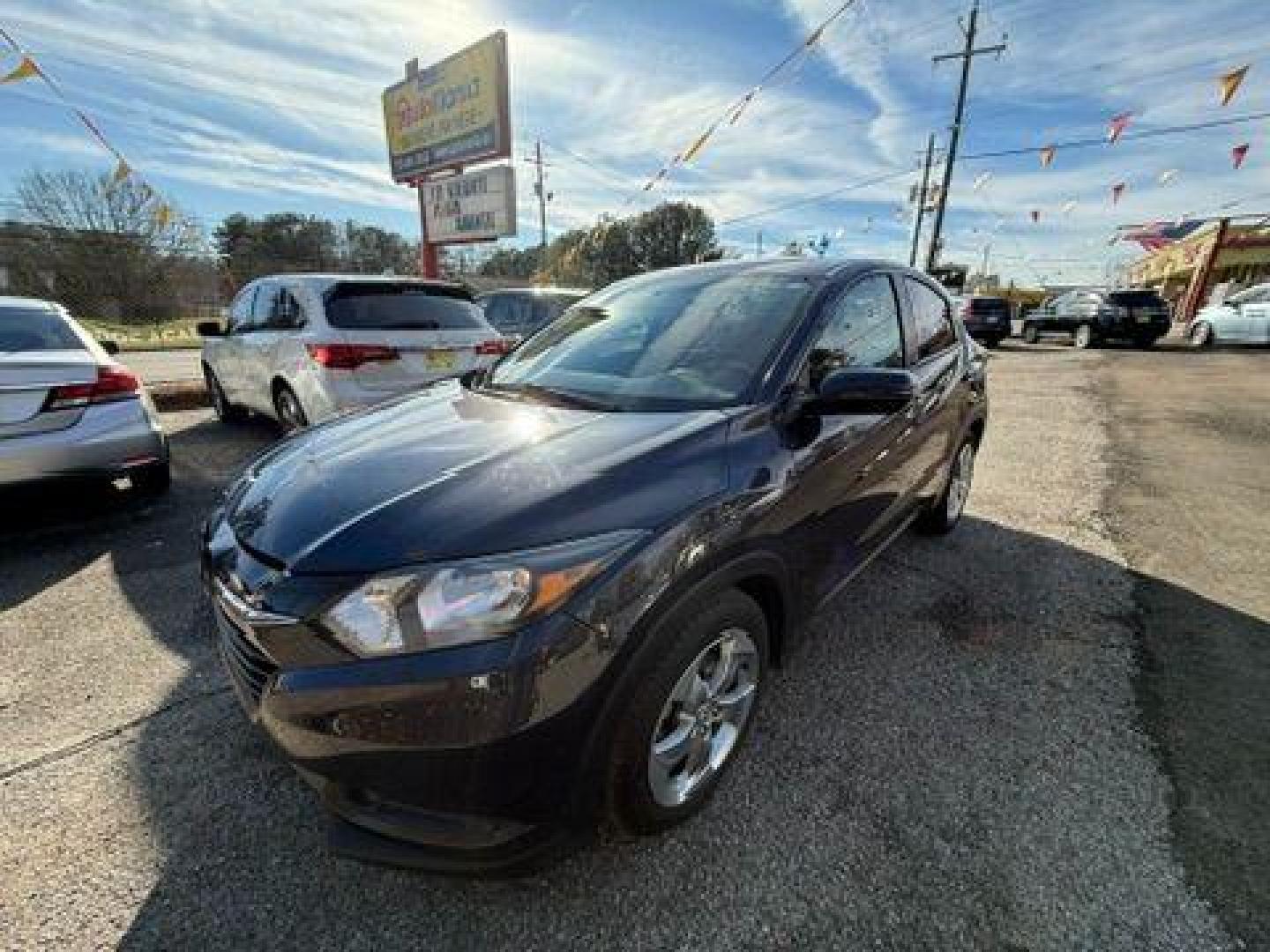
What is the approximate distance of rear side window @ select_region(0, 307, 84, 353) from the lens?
4.25m

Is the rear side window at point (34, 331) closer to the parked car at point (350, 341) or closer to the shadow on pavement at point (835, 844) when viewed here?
the parked car at point (350, 341)

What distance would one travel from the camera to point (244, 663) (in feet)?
5.77

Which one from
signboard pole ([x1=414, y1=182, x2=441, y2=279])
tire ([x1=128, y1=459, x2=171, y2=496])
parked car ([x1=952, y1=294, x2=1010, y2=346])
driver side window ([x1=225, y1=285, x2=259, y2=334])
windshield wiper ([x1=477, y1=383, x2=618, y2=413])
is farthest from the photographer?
parked car ([x1=952, y1=294, x2=1010, y2=346])

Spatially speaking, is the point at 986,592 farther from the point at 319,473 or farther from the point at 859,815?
the point at 319,473

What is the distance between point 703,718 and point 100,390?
425cm

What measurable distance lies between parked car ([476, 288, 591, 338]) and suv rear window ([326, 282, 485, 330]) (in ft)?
9.43

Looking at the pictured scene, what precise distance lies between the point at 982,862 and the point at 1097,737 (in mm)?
876

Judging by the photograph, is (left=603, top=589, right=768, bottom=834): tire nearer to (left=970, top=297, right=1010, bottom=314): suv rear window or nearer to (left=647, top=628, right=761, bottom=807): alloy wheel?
(left=647, top=628, right=761, bottom=807): alloy wheel

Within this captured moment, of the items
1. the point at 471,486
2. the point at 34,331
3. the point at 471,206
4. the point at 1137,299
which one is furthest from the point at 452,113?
the point at 1137,299

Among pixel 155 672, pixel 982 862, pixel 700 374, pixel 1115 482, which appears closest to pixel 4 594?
pixel 155 672

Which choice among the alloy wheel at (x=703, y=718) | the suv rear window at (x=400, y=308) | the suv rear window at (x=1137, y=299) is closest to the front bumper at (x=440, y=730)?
the alloy wheel at (x=703, y=718)

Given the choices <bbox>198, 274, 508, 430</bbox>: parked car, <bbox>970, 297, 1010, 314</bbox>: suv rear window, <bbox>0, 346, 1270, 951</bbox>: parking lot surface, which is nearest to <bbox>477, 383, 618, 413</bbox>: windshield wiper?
<bbox>0, 346, 1270, 951</bbox>: parking lot surface

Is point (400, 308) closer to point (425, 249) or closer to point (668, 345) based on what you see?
point (668, 345)

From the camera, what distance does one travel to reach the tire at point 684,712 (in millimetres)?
1688
